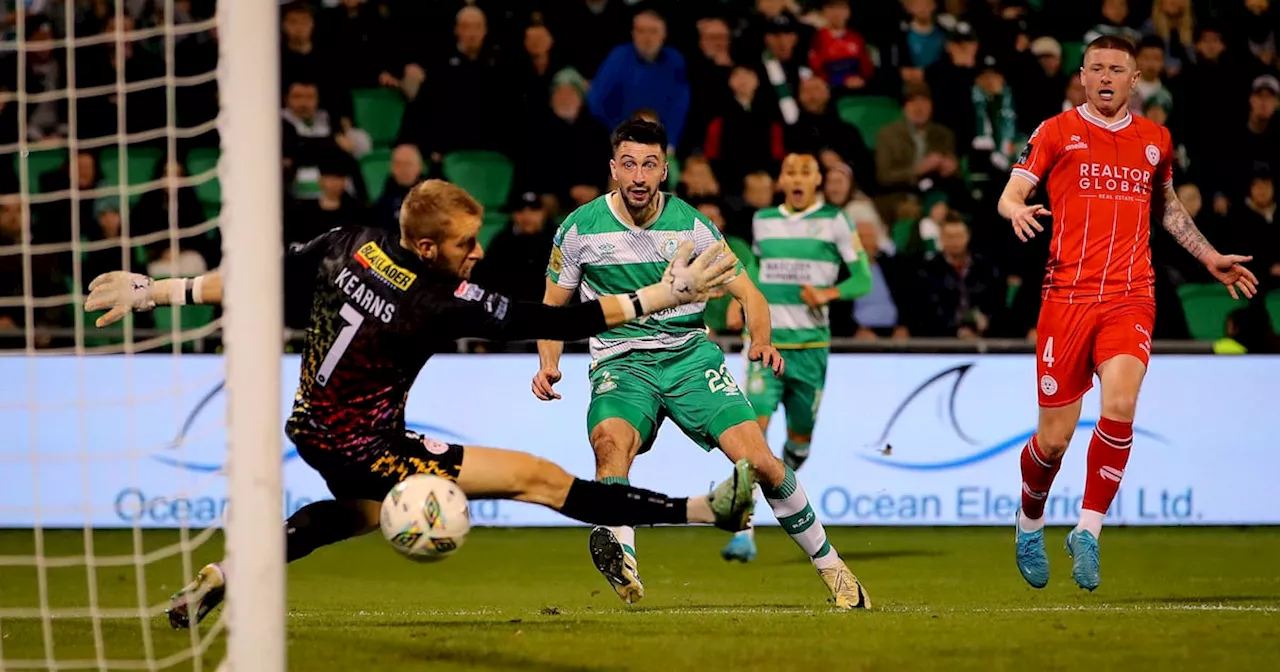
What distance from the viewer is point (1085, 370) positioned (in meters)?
8.28

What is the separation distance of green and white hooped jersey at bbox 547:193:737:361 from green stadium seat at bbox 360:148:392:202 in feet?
20.9

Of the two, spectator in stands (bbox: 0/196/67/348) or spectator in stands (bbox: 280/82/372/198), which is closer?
spectator in stands (bbox: 0/196/67/348)

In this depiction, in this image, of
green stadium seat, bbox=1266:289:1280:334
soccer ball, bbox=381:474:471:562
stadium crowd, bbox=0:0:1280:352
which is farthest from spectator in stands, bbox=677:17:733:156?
soccer ball, bbox=381:474:471:562

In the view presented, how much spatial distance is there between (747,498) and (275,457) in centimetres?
204

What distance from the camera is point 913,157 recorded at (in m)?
14.8

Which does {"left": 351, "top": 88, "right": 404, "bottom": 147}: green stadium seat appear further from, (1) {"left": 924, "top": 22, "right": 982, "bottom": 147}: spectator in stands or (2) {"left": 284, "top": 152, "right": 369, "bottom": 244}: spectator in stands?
(1) {"left": 924, "top": 22, "right": 982, "bottom": 147}: spectator in stands

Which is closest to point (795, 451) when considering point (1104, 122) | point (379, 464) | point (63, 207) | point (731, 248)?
point (731, 248)

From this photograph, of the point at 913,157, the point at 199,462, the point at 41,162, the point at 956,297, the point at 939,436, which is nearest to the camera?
the point at 199,462

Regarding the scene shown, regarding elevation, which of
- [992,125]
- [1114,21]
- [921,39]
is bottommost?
[992,125]

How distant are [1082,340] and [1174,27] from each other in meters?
9.03

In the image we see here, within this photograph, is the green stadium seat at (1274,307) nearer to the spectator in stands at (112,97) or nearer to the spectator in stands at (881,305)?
the spectator in stands at (881,305)

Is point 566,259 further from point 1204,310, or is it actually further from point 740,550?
point 1204,310

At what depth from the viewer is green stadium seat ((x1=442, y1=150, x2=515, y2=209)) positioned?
14.3 metres

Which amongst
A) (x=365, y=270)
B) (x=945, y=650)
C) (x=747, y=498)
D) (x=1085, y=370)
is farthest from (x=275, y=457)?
(x=1085, y=370)
